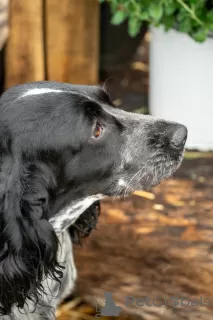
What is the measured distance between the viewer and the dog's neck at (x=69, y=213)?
9.67 ft

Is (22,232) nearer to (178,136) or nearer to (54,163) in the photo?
(54,163)

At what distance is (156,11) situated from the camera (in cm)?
425

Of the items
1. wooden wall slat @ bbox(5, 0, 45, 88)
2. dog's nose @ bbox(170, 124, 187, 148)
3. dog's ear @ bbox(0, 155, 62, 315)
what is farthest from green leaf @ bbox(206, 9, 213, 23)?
dog's ear @ bbox(0, 155, 62, 315)

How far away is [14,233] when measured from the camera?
8.89 ft

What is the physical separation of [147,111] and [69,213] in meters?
2.45

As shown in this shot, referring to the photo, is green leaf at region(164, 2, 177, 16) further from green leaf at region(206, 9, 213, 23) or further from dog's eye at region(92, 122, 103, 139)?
dog's eye at region(92, 122, 103, 139)

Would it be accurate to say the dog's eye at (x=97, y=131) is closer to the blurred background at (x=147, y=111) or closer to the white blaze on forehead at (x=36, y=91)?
the white blaze on forehead at (x=36, y=91)

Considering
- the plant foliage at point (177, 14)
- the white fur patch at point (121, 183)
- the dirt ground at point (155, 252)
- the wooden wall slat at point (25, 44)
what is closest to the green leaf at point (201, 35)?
the plant foliage at point (177, 14)

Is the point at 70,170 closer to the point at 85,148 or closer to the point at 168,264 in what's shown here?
the point at 85,148

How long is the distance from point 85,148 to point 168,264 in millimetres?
1376

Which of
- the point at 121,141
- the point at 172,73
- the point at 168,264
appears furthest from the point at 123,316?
the point at 172,73

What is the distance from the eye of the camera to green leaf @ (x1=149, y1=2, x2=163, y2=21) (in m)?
4.24

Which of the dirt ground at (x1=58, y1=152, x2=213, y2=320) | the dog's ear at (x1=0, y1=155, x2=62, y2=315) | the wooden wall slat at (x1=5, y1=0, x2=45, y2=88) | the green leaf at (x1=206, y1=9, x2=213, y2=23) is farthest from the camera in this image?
the wooden wall slat at (x1=5, y1=0, x2=45, y2=88)

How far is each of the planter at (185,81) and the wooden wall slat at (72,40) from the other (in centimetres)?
52
